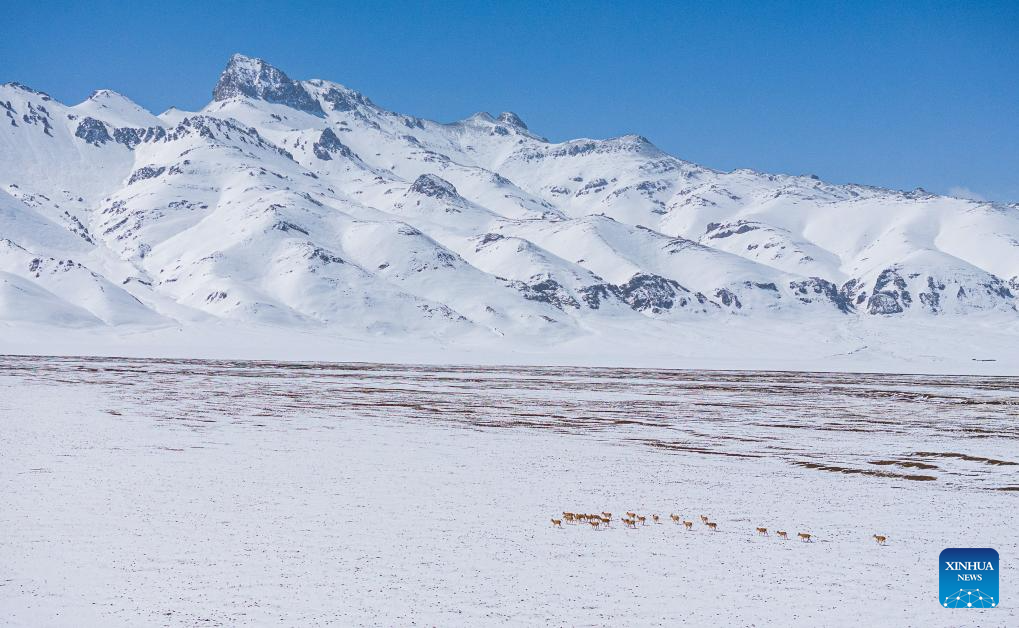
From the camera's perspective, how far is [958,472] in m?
34.1

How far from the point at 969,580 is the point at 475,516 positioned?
35.9 ft

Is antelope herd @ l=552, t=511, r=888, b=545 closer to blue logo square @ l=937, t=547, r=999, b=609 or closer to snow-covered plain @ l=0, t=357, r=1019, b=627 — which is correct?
snow-covered plain @ l=0, t=357, r=1019, b=627

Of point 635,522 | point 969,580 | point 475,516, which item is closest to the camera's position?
point 969,580

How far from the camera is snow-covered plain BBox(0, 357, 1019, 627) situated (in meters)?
17.1

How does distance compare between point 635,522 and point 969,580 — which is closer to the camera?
point 969,580

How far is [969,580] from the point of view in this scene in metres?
18.0

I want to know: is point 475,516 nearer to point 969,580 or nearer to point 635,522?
point 635,522

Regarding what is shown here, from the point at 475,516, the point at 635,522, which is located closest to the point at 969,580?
the point at 635,522

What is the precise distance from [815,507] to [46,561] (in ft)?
59.7

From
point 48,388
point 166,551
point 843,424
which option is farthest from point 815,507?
point 48,388

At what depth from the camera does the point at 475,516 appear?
2425 centimetres

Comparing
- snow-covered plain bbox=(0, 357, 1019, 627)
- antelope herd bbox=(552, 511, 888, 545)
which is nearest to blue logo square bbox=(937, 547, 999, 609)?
snow-covered plain bbox=(0, 357, 1019, 627)

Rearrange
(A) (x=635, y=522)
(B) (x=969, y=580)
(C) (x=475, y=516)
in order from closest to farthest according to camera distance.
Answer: (B) (x=969, y=580)
(A) (x=635, y=522)
(C) (x=475, y=516)

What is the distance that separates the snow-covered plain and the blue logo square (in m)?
0.28
